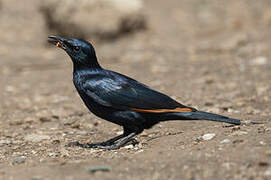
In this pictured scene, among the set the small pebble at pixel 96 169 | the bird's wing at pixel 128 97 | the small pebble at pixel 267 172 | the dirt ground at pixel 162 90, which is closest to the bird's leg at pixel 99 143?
the dirt ground at pixel 162 90

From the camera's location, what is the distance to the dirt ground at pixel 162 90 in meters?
4.38

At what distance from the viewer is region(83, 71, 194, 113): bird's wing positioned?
5.17 metres

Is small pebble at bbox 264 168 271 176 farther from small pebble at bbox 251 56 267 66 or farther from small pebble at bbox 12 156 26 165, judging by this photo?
small pebble at bbox 251 56 267 66

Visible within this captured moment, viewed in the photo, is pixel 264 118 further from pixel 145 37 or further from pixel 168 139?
pixel 145 37

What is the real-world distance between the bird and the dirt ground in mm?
236

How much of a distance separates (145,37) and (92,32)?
1.35 m

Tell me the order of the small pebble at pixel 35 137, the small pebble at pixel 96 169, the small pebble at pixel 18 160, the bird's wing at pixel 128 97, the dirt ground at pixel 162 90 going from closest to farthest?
the small pebble at pixel 96 169, the dirt ground at pixel 162 90, the small pebble at pixel 18 160, the bird's wing at pixel 128 97, the small pebble at pixel 35 137

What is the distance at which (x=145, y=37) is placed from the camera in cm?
1384

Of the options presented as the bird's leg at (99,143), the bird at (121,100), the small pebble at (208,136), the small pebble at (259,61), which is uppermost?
the small pebble at (259,61)

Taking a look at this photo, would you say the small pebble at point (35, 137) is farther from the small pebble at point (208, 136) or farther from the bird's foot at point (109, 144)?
the small pebble at point (208, 136)

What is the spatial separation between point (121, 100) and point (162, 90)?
145 inches

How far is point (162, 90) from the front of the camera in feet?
29.1

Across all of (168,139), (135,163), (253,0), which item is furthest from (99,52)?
(135,163)

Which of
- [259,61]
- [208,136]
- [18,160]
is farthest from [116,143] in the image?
[259,61]
